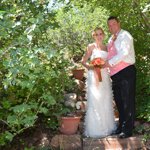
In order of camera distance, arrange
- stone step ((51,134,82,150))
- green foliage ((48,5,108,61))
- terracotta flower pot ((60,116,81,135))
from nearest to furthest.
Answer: stone step ((51,134,82,150)) < terracotta flower pot ((60,116,81,135)) < green foliage ((48,5,108,61))

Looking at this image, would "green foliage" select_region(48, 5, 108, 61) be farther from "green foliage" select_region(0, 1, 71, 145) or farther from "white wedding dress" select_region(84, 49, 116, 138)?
"white wedding dress" select_region(84, 49, 116, 138)

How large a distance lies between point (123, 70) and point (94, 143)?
123 centimetres

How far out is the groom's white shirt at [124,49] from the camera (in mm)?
6285

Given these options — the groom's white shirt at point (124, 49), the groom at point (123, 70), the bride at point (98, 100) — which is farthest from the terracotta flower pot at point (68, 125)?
the groom's white shirt at point (124, 49)

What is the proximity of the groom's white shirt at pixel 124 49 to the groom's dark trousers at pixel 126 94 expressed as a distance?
176 millimetres

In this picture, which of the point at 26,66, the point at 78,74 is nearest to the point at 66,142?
the point at 26,66

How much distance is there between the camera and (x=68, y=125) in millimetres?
6836

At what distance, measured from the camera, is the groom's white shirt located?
247 inches

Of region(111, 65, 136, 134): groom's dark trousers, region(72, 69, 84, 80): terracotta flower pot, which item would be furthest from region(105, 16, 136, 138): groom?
region(72, 69, 84, 80): terracotta flower pot

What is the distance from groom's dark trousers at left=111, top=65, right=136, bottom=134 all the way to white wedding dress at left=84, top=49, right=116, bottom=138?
0.21 meters

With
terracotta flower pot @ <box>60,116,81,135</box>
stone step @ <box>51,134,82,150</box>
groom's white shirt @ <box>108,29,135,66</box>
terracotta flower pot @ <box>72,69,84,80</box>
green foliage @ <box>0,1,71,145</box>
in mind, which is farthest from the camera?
terracotta flower pot @ <box>72,69,84,80</box>

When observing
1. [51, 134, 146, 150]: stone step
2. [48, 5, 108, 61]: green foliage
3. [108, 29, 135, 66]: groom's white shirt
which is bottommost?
[51, 134, 146, 150]: stone step

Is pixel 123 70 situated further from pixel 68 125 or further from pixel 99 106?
pixel 68 125

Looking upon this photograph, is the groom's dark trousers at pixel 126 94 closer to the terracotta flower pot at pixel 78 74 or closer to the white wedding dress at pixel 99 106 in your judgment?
the white wedding dress at pixel 99 106
